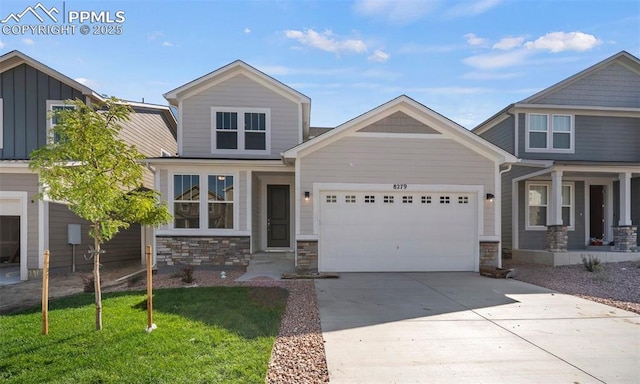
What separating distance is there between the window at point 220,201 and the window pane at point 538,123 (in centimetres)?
1103

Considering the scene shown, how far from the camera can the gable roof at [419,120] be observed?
390 inches

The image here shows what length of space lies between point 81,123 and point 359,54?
10317 millimetres

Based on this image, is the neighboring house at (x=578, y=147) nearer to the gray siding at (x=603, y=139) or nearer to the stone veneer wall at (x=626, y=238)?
the gray siding at (x=603, y=139)

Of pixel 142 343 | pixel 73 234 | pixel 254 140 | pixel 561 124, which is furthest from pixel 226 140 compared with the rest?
pixel 561 124

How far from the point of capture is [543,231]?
520 inches

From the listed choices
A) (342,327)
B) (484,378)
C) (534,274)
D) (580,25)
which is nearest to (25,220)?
(342,327)

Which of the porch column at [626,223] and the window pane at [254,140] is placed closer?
the porch column at [626,223]

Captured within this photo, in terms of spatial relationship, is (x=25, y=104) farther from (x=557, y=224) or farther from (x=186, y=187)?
(x=557, y=224)

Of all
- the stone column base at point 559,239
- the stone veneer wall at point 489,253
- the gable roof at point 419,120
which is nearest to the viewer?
the gable roof at point 419,120

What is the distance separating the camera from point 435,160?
1023 centimetres

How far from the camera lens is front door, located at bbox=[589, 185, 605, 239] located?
535 inches

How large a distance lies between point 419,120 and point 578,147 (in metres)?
7.43

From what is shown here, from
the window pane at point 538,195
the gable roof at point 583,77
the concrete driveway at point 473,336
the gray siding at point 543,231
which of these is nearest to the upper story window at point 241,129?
the concrete driveway at point 473,336

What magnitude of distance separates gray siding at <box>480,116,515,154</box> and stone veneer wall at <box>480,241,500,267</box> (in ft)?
15.3
